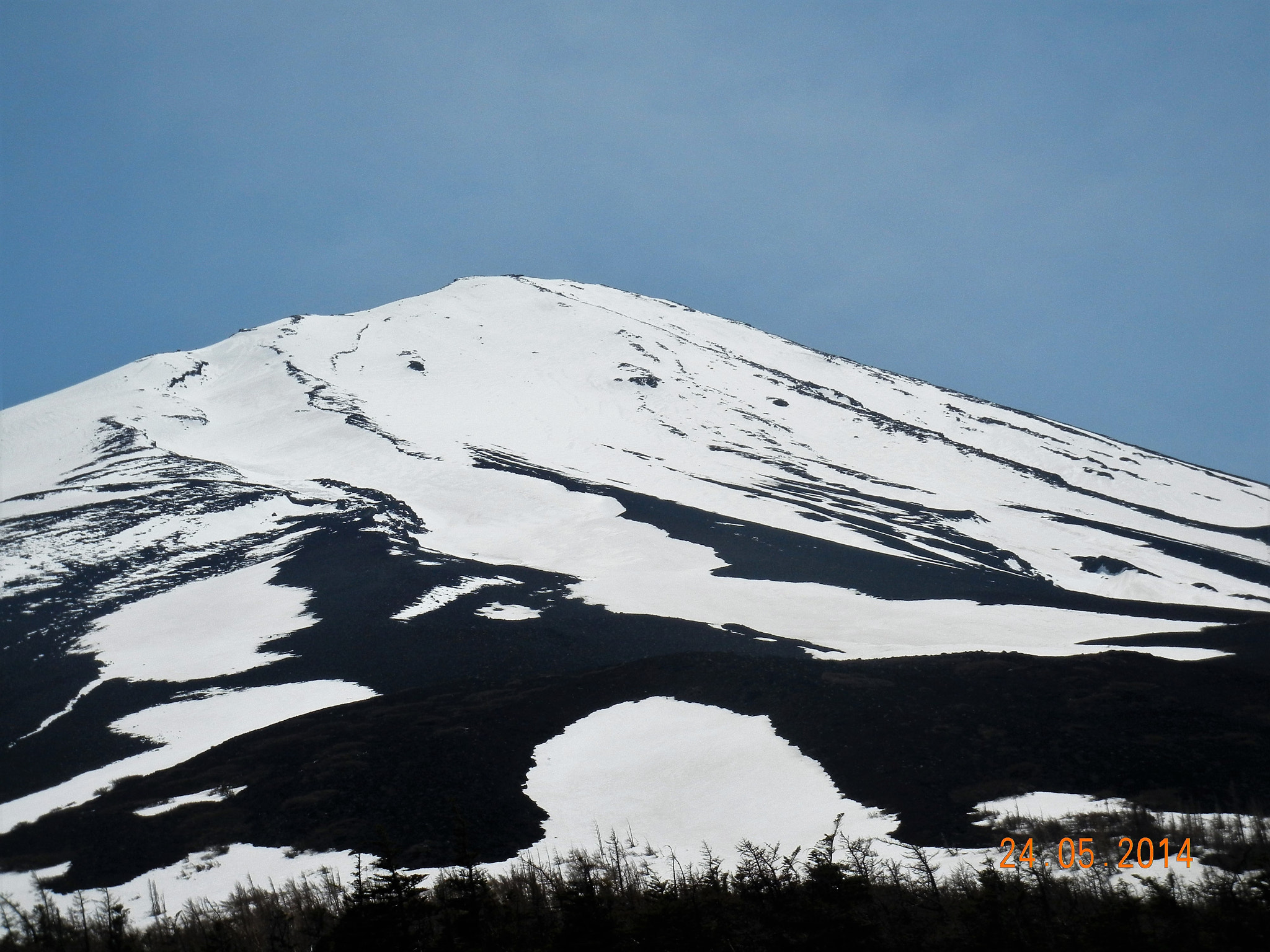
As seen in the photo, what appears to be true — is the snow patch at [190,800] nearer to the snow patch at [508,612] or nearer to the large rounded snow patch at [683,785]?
the large rounded snow patch at [683,785]

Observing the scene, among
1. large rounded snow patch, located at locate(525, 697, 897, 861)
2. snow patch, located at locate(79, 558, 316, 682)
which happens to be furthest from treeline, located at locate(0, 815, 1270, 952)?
snow patch, located at locate(79, 558, 316, 682)

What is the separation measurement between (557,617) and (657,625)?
4.96 metres

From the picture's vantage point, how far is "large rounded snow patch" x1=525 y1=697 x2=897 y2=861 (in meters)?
22.7

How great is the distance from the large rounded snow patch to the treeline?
390 centimetres

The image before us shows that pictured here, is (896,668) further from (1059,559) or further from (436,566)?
(1059,559)

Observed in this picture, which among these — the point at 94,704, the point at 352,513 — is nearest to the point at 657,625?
the point at 94,704

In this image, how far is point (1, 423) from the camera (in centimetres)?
9931

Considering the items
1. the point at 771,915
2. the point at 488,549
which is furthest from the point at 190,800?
the point at 488,549

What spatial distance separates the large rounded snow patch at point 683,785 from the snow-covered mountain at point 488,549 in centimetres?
89

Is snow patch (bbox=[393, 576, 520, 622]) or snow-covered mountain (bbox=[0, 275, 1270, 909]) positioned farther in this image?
snow patch (bbox=[393, 576, 520, 622])
